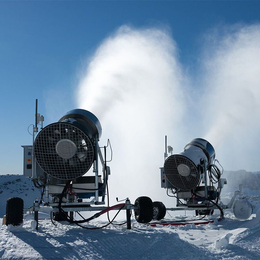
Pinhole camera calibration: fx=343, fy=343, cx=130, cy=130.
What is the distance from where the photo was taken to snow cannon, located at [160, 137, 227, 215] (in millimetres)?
12047

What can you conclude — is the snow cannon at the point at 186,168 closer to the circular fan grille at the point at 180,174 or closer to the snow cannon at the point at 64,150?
the circular fan grille at the point at 180,174

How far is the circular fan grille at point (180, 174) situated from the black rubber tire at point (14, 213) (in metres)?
5.67

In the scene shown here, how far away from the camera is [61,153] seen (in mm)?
8891

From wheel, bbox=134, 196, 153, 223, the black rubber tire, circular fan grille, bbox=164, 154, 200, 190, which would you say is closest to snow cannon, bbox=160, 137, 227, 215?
circular fan grille, bbox=164, 154, 200, 190

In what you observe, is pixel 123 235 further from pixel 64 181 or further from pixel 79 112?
pixel 79 112

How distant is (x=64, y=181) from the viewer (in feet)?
30.8

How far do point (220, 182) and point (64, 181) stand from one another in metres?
6.42

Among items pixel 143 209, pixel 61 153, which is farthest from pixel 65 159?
pixel 143 209

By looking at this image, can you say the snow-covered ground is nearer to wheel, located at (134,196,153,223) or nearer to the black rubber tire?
the black rubber tire

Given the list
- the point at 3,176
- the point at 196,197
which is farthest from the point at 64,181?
the point at 3,176

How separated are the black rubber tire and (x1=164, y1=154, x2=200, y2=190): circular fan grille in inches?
223

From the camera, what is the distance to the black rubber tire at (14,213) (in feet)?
28.0

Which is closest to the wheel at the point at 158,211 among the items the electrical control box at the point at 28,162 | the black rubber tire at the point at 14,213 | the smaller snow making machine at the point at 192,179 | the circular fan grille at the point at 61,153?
the smaller snow making machine at the point at 192,179

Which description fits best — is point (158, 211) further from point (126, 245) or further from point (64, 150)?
point (126, 245)
